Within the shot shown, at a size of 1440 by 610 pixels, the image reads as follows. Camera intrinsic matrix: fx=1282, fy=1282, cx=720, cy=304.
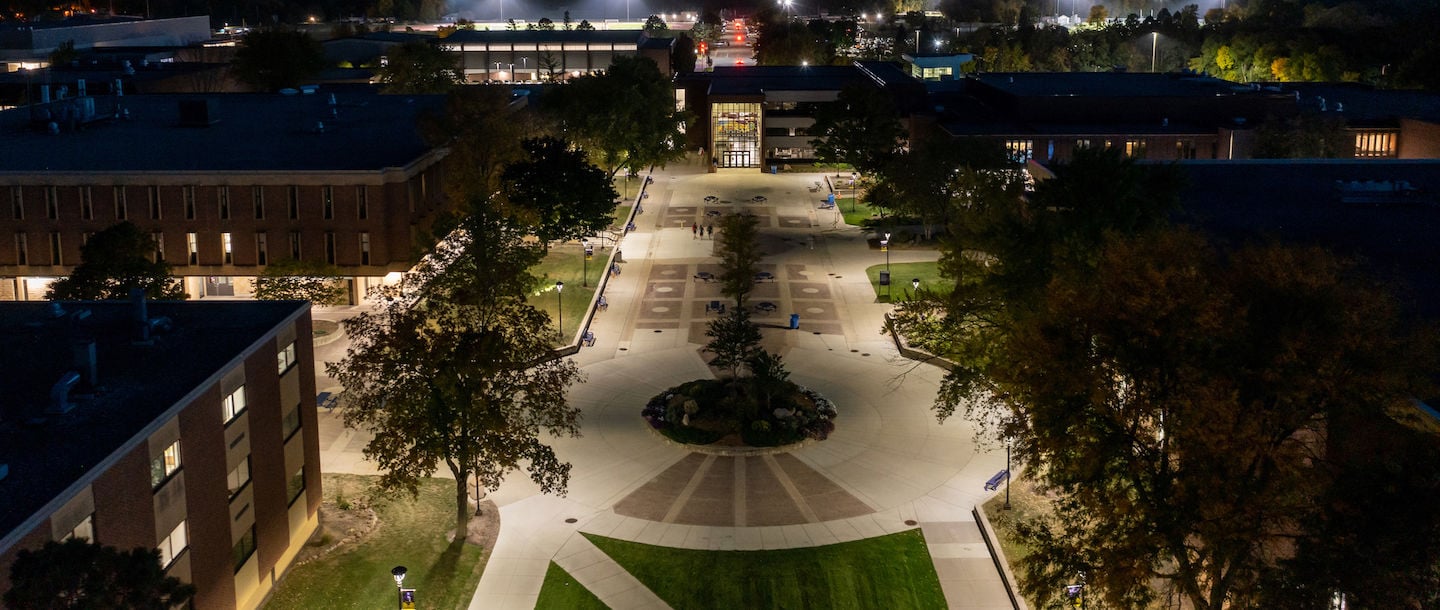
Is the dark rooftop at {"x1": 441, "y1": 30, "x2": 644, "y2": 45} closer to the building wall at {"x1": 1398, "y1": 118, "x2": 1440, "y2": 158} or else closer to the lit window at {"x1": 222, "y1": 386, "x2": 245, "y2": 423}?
the building wall at {"x1": 1398, "y1": 118, "x2": 1440, "y2": 158}

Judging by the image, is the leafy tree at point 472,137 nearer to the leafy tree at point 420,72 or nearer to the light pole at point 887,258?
the light pole at point 887,258

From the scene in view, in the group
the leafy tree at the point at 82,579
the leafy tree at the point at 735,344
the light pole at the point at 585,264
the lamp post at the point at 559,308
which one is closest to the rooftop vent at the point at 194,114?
the light pole at the point at 585,264

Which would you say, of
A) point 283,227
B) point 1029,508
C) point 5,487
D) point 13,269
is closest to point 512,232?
point 283,227

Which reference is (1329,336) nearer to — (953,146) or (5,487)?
(5,487)

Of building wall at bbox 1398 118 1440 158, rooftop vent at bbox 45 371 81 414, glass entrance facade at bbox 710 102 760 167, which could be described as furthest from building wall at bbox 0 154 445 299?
building wall at bbox 1398 118 1440 158

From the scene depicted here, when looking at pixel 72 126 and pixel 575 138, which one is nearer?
pixel 72 126

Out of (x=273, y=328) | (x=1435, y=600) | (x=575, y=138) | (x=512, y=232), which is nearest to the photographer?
(x=1435, y=600)

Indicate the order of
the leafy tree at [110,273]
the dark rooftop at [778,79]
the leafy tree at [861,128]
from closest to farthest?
the leafy tree at [110,273] < the leafy tree at [861,128] < the dark rooftop at [778,79]
